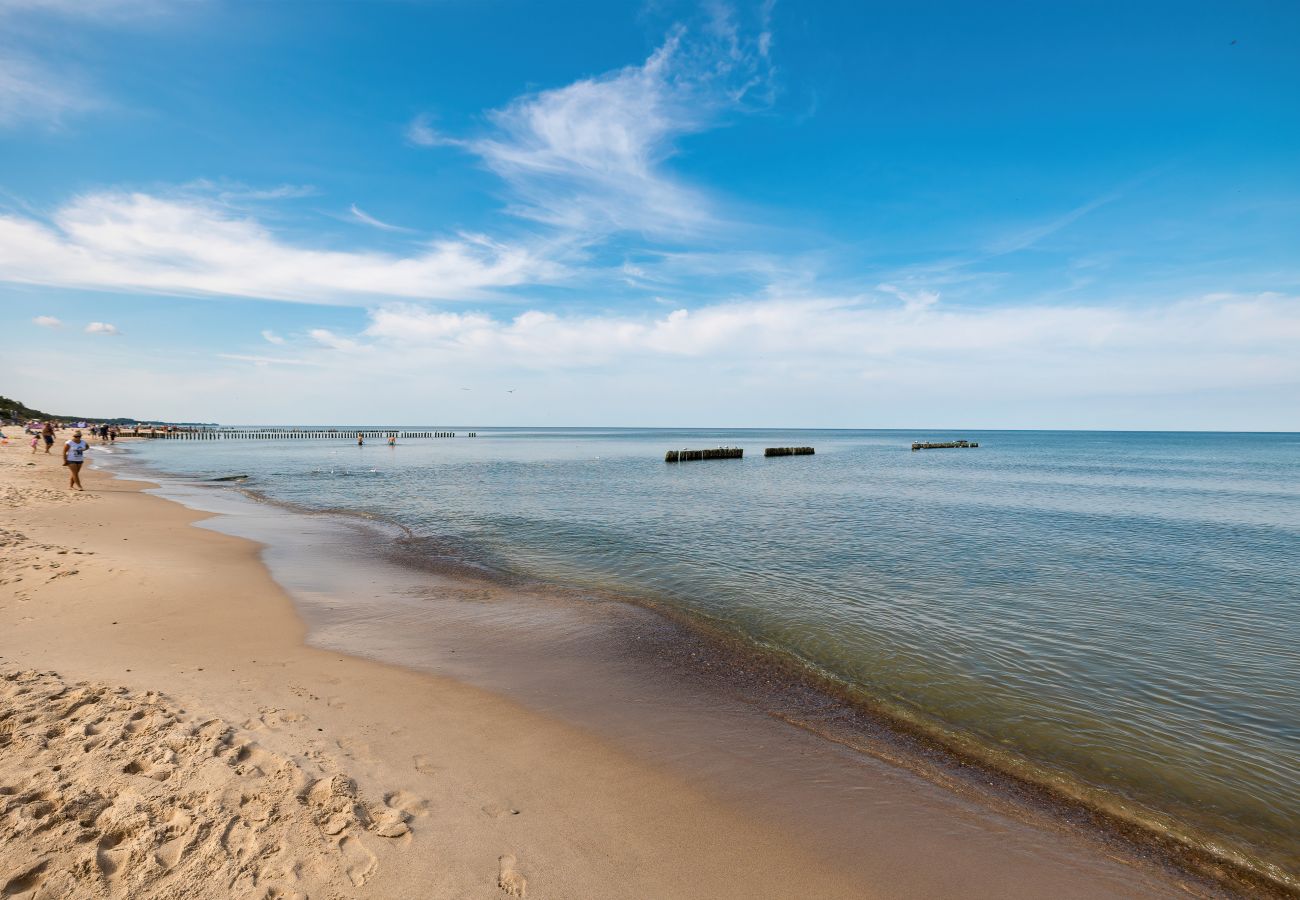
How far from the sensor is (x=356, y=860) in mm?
4043

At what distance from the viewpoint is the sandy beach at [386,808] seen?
3.90 m

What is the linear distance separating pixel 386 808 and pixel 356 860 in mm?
639

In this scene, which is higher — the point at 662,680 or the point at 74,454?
the point at 74,454

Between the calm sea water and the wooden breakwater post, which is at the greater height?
the wooden breakwater post

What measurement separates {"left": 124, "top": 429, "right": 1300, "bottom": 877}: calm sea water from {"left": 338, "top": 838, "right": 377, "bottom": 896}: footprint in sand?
6615mm

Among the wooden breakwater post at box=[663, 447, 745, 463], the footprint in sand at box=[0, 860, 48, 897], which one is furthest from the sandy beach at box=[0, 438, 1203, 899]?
the wooden breakwater post at box=[663, 447, 745, 463]

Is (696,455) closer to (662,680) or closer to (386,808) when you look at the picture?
(662,680)

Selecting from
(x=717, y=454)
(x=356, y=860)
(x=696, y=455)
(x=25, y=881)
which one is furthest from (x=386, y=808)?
(x=717, y=454)

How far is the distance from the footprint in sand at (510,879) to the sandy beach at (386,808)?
0.02 metres

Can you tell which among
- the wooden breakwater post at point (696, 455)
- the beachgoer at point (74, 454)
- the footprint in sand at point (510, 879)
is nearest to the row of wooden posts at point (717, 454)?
the wooden breakwater post at point (696, 455)

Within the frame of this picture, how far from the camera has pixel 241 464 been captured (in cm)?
5044

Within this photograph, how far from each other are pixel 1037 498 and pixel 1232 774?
3217 cm

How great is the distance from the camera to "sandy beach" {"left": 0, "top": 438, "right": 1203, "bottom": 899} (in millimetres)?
3904

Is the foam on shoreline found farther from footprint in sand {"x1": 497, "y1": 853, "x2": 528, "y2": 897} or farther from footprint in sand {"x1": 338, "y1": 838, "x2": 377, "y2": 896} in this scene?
footprint in sand {"x1": 338, "y1": 838, "x2": 377, "y2": 896}
